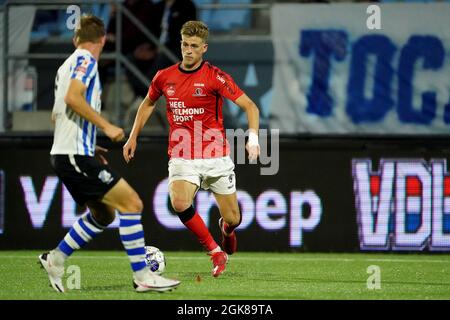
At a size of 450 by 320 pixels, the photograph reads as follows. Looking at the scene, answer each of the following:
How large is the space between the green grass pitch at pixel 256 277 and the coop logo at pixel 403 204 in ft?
0.69

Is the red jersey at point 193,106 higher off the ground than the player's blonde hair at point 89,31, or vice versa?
the player's blonde hair at point 89,31

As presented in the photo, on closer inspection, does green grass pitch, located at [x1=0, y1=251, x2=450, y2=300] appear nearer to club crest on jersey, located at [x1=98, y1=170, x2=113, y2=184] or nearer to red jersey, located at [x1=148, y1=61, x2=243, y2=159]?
club crest on jersey, located at [x1=98, y1=170, x2=113, y2=184]

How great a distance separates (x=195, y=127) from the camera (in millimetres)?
9938

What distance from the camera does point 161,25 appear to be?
43.0 ft

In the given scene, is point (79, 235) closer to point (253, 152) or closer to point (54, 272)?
point (54, 272)

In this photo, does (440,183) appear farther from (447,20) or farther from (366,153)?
(447,20)

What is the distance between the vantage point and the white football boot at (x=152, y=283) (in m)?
7.95

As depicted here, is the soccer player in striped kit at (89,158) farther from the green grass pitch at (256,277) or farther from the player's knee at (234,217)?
the player's knee at (234,217)

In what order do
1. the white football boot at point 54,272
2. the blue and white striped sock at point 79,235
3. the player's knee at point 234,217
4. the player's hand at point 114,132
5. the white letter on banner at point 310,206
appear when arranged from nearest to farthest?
the player's hand at point 114,132 < the white football boot at point 54,272 < the blue and white striped sock at point 79,235 < the player's knee at point 234,217 < the white letter on banner at point 310,206

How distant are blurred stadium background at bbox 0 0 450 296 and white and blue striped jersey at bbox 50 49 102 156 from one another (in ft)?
15.8

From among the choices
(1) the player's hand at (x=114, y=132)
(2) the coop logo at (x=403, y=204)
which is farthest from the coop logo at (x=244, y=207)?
(1) the player's hand at (x=114, y=132)

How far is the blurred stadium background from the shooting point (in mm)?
12703

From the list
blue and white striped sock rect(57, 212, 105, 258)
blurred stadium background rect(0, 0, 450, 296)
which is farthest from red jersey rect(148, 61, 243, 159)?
blurred stadium background rect(0, 0, 450, 296)

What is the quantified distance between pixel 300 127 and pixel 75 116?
5173mm
